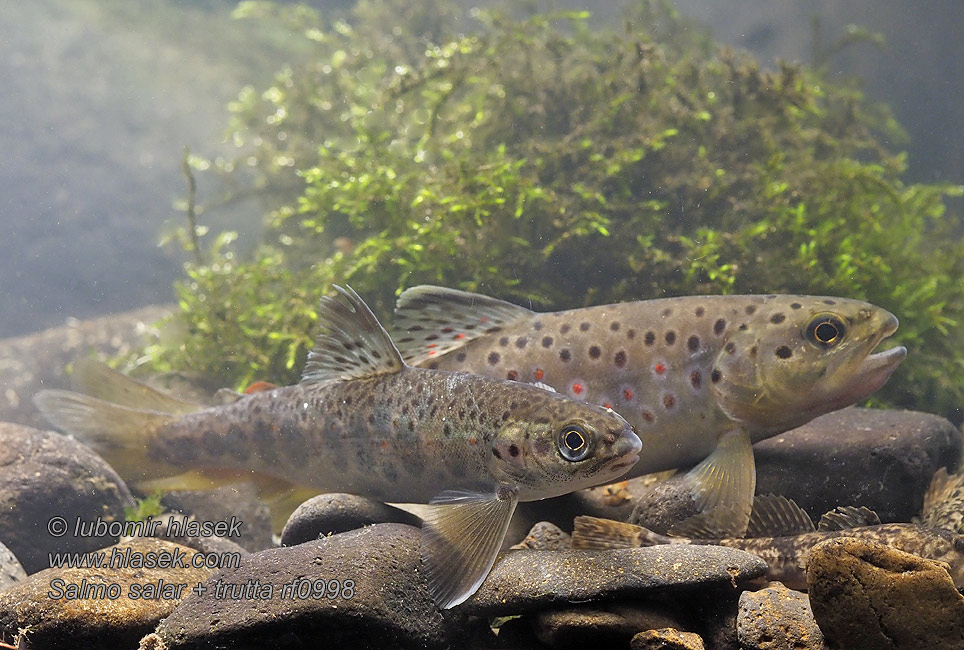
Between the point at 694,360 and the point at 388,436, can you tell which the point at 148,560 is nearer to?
the point at 388,436

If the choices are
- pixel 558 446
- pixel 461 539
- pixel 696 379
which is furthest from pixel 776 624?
pixel 696 379

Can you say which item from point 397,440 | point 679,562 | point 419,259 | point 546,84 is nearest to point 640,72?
point 546,84

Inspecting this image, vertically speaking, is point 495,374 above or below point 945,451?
above

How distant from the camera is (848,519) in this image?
311 centimetres

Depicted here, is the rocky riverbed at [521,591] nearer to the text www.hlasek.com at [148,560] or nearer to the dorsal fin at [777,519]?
the text www.hlasek.com at [148,560]

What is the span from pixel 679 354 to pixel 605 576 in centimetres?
171

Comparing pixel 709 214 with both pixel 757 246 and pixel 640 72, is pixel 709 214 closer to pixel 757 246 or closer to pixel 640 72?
pixel 757 246

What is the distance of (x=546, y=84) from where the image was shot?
7090 millimetres

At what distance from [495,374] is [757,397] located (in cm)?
161

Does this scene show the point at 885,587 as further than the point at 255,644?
No

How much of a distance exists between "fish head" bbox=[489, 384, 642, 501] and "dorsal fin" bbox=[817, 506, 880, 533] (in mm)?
1218

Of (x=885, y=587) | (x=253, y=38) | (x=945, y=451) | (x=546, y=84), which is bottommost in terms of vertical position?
(x=945, y=451)

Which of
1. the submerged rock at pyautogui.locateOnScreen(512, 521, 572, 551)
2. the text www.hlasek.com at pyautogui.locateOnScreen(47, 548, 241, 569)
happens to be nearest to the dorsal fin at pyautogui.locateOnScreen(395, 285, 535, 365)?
the submerged rock at pyautogui.locateOnScreen(512, 521, 572, 551)

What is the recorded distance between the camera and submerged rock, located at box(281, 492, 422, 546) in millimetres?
3416
